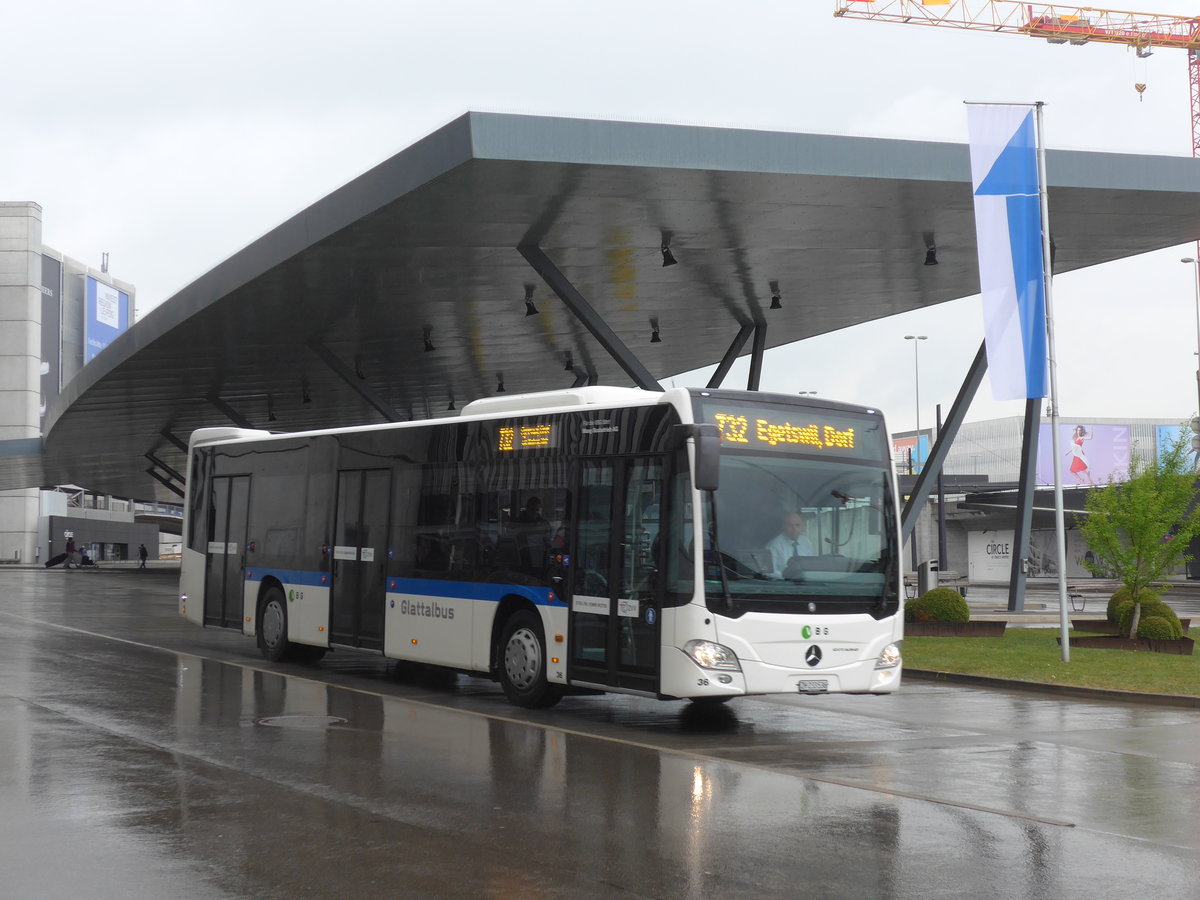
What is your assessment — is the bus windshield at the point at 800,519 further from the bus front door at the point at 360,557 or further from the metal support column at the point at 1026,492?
the metal support column at the point at 1026,492

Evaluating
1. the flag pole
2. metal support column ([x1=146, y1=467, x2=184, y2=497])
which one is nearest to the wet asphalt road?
the flag pole

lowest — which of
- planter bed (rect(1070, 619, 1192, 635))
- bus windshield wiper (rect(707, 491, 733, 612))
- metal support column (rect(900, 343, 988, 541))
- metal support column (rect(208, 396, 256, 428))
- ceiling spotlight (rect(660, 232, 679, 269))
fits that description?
planter bed (rect(1070, 619, 1192, 635))

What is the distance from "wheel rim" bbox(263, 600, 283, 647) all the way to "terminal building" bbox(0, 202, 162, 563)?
72014 mm

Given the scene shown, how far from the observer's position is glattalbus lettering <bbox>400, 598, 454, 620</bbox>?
15.2m

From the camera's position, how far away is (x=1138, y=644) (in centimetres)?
2269

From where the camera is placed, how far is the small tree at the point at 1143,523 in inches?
901

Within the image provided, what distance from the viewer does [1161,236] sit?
2583 centimetres

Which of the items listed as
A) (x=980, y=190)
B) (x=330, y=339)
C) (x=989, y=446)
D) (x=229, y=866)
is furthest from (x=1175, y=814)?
(x=989, y=446)

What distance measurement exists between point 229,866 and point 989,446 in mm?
119582

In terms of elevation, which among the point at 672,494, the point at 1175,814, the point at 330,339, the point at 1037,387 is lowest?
the point at 1175,814

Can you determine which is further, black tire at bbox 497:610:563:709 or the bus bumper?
black tire at bbox 497:610:563:709

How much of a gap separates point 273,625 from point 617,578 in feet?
26.7

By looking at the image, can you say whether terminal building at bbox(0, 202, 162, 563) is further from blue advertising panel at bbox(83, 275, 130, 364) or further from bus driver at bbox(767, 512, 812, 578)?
bus driver at bbox(767, 512, 812, 578)

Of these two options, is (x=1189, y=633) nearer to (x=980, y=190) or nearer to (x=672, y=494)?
(x=980, y=190)
